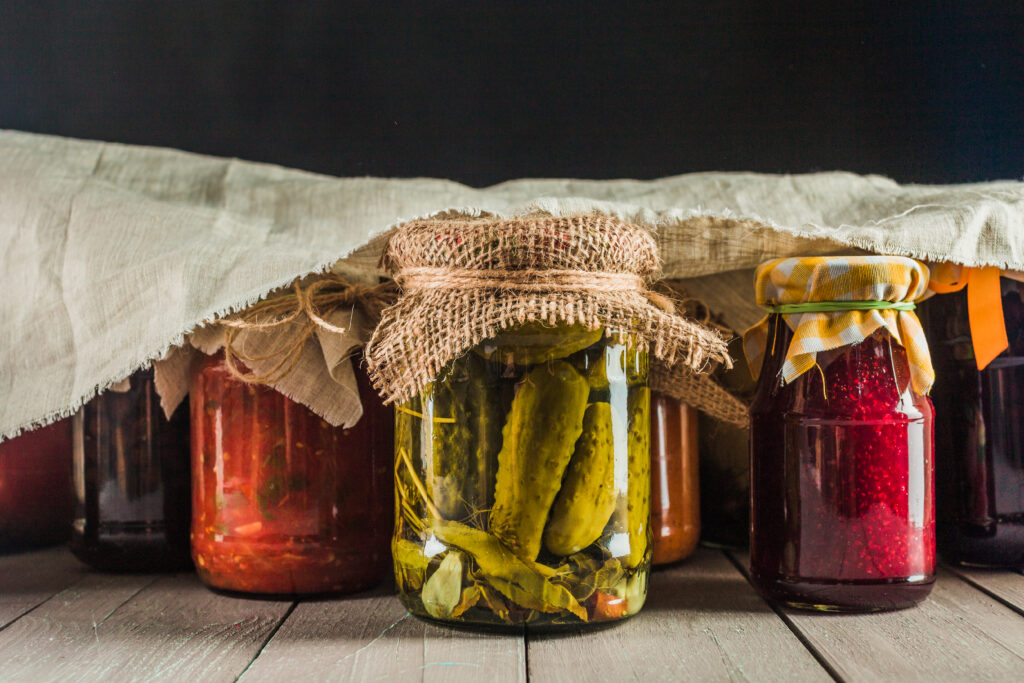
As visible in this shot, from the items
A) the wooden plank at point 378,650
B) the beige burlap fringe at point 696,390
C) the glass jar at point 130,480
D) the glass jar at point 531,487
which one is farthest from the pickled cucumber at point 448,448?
the glass jar at point 130,480

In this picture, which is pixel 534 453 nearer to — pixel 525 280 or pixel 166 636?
pixel 525 280

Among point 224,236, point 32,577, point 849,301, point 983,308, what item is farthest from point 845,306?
point 32,577

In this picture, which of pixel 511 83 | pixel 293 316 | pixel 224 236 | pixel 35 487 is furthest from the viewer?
pixel 511 83

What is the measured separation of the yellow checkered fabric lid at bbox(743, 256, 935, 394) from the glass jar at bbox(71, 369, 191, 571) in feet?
2.16

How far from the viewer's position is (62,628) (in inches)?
30.1

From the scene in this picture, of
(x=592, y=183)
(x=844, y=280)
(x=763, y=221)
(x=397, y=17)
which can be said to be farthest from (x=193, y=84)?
(x=844, y=280)

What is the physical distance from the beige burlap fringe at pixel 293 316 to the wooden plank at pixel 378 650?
23 centimetres

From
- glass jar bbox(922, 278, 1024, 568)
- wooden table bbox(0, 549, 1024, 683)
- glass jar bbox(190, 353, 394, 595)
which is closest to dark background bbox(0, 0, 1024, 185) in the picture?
glass jar bbox(922, 278, 1024, 568)

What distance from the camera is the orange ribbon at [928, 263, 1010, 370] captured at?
88cm

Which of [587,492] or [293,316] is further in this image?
[293,316]

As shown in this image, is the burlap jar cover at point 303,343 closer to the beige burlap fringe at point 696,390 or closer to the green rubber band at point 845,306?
the beige burlap fringe at point 696,390

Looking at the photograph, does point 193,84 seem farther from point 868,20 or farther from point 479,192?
point 868,20

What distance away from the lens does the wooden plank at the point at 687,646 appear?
64cm

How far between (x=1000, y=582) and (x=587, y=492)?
0.47m
